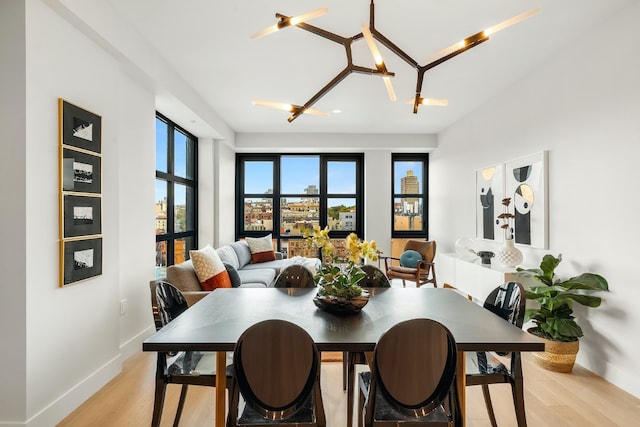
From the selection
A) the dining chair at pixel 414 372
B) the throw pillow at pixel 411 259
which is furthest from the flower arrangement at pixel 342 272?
the throw pillow at pixel 411 259

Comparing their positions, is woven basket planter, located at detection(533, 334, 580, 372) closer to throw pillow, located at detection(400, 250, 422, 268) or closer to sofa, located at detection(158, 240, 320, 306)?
throw pillow, located at detection(400, 250, 422, 268)

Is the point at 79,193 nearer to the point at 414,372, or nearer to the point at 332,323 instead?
the point at 332,323

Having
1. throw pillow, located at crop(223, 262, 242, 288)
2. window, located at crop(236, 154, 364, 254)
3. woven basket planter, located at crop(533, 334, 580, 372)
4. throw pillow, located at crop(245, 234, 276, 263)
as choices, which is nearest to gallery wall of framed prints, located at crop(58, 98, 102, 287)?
throw pillow, located at crop(223, 262, 242, 288)

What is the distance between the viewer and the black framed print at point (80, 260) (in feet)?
6.99

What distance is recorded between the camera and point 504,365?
1.85 metres

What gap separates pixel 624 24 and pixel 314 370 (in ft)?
10.3

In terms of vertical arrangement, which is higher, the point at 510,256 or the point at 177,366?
the point at 510,256

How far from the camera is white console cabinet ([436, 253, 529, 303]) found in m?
3.44

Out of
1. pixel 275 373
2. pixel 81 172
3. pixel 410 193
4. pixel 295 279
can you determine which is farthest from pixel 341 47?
pixel 410 193

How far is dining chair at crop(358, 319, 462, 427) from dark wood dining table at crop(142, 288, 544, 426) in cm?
12

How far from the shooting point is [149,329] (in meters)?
3.37

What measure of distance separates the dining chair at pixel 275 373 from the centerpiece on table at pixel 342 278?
1.63 ft

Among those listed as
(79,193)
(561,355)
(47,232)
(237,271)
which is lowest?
(561,355)

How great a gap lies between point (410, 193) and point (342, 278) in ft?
17.3
